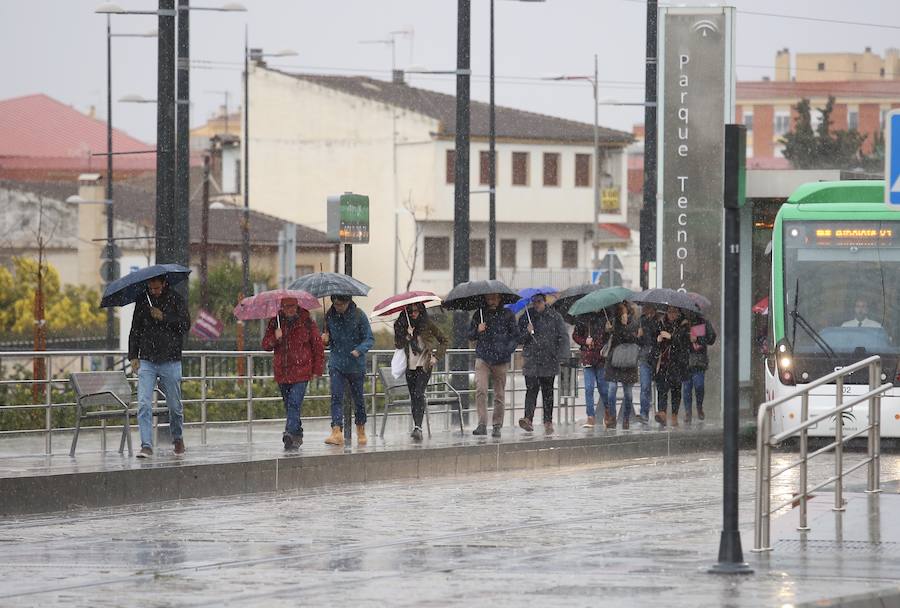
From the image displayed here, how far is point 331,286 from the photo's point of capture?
20.3 meters

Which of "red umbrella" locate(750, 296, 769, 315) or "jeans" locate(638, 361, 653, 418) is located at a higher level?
"red umbrella" locate(750, 296, 769, 315)

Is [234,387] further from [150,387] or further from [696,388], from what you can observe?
[150,387]

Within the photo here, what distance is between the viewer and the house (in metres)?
80.2

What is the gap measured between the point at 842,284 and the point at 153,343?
362 inches

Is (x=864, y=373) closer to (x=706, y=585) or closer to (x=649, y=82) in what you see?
(x=649, y=82)

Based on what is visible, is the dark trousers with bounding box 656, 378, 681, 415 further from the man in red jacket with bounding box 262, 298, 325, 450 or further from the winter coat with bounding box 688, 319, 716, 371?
the man in red jacket with bounding box 262, 298, 325, 450

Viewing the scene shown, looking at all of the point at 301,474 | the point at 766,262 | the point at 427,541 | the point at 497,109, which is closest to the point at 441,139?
the point at 497,109

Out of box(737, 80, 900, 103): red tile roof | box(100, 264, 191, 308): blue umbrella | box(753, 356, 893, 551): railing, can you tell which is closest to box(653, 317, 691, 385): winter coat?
box(100, 264, 191, 308): blue umbrella

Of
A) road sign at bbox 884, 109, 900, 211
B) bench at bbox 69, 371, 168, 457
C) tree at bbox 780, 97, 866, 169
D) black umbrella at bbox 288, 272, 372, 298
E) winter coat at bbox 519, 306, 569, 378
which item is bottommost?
bench at bbox 69, 371, 168, 457

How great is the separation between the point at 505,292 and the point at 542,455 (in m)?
1.90

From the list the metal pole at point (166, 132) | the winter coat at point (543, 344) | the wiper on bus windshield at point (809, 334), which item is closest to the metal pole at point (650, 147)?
the wiper on bus windshield at point (809, 334)

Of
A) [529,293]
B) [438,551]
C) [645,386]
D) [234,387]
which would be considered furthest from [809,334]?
[438,551]

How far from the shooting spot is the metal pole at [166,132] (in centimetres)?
2014

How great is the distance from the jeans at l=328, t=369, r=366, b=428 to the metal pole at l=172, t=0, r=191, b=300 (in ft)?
6.08
